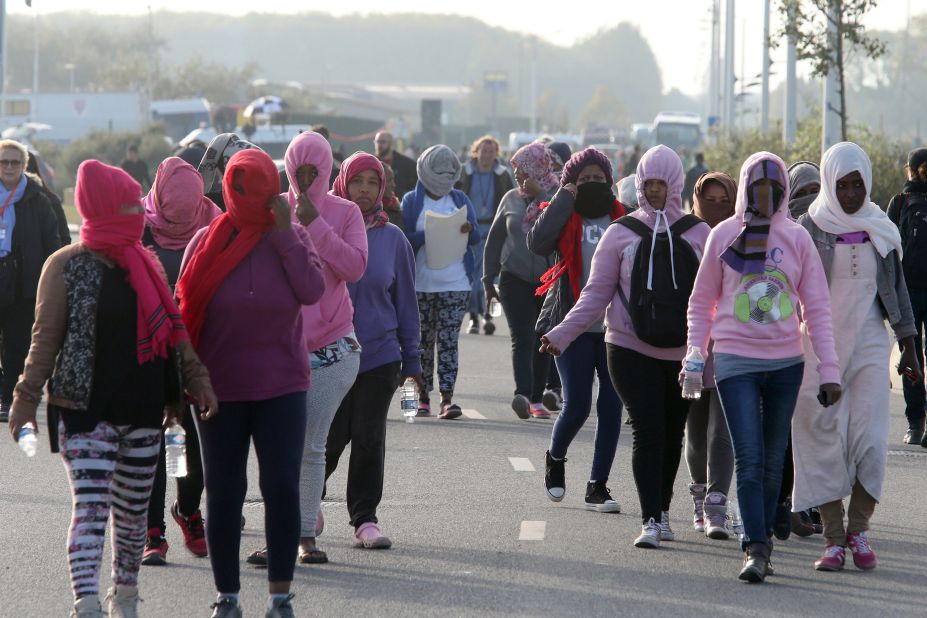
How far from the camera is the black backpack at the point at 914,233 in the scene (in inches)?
422

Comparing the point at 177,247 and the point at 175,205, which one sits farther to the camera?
the point at 177,247

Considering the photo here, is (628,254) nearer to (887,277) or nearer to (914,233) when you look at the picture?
(887,277)

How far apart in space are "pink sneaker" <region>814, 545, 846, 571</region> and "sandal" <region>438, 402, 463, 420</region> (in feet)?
16.2

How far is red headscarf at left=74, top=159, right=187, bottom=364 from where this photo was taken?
5.67 metres

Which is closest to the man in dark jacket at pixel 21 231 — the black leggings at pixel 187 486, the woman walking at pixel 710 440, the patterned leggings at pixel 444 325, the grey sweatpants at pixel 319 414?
the patterned leggings at pixel 444 325

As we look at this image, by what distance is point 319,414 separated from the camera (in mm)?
6859

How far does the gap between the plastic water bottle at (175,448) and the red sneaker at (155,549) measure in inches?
45.0

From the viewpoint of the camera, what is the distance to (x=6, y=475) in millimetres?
9414

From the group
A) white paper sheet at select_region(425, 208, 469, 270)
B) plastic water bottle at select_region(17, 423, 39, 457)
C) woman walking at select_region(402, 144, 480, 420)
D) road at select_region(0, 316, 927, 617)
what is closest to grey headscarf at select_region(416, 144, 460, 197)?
woman walking at select_region(402, 144, 480, 420)

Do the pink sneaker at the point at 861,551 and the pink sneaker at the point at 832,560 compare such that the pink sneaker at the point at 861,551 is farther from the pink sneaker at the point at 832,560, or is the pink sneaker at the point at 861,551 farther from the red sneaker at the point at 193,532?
the red sneaker at the point at 193,532

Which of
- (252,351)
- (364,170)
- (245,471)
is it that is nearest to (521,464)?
(364,170)

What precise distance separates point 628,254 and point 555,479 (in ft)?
4.87

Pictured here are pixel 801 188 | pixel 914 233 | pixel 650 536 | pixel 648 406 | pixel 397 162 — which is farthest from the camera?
pixel 397 162

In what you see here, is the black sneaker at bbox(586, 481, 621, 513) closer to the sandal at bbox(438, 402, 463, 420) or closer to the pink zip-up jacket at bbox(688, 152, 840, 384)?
the pink zip-up jacket at bbox(688, 152, 840, 384)
